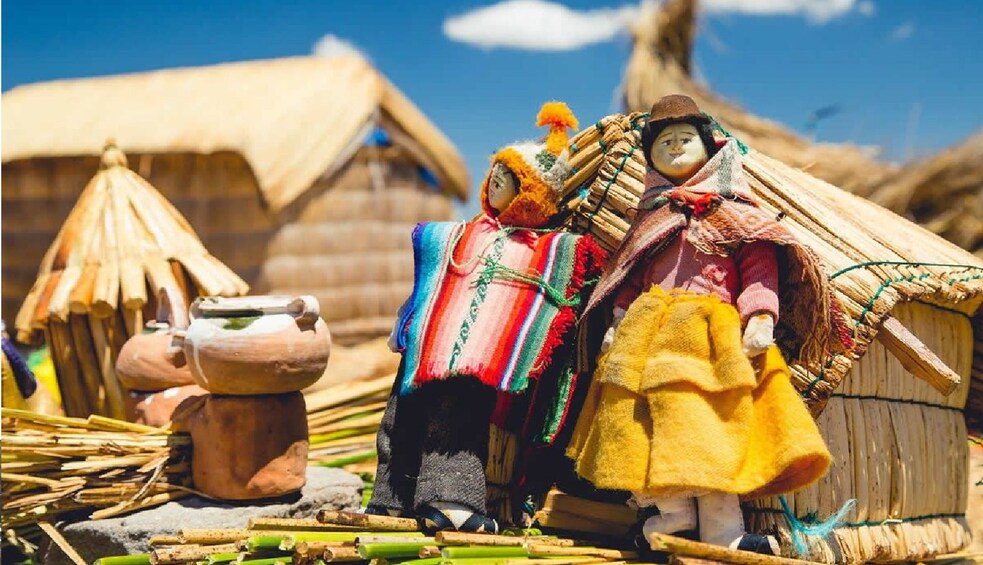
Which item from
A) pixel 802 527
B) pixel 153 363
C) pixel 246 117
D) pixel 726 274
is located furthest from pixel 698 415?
pixel 246 117

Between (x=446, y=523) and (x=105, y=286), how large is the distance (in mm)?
2504

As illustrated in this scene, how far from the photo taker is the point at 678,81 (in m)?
8.91

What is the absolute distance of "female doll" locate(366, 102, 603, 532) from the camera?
135 inches

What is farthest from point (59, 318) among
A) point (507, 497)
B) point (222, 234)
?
point (222, 234)

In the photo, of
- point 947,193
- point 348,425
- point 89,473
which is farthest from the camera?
point 947,193

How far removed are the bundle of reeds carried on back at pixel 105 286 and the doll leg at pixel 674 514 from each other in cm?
274

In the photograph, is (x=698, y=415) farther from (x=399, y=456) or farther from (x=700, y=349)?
(x=399, y=456)

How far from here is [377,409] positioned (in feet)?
18.0

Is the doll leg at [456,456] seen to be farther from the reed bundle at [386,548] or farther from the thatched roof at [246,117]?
the thatched roof at [246,117]

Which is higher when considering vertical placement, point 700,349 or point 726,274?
point 726,274

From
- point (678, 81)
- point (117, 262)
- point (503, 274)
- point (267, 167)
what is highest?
point (678, 81)

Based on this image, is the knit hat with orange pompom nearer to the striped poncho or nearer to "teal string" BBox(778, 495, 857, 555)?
the striped poncho

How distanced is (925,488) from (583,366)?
1339 mm

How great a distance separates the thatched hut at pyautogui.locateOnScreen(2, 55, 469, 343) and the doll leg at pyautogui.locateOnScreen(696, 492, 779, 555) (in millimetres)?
6176
